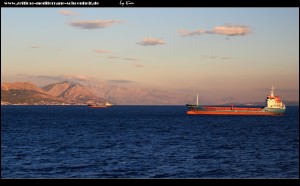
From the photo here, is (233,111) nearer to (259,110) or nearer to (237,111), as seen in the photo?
(237,111)

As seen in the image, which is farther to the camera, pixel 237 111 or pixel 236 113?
pixel 237 111

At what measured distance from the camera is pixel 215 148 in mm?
53969

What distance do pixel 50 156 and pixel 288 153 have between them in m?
30.1

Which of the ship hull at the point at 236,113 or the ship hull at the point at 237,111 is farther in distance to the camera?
the ship hull at the point at 236,113

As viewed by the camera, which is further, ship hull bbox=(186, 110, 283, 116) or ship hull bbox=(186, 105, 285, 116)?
ship hull bbox=(186, 110, 283, 116)

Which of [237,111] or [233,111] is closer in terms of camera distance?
[237,111]

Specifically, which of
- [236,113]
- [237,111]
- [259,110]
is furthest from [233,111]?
[259,110]

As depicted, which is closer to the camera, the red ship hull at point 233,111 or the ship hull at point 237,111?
the ship hull at point 237,111

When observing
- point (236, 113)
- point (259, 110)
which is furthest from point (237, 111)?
point (259, 110)

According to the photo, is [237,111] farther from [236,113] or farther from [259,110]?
[259,110]

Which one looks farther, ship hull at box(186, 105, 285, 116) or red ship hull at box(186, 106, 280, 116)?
red ship hull at box(186, 106, 280, 116)

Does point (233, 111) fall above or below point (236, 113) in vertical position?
above
